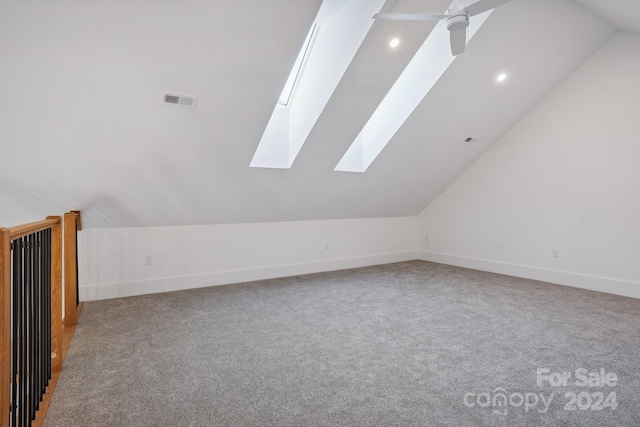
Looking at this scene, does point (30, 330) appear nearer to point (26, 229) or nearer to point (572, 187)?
point (26, 229)

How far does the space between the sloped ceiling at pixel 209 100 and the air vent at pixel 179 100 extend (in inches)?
2.5

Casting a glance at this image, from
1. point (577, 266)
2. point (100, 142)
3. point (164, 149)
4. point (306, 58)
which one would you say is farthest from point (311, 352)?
point (577, 266)

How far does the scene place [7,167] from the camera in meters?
3.16

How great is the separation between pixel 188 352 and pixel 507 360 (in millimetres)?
2292

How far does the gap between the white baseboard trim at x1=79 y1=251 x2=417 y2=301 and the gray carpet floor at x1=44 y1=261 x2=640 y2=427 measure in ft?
0.76

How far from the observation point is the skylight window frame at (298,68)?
3719 millimetres

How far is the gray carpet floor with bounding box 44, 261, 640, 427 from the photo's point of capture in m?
1.88

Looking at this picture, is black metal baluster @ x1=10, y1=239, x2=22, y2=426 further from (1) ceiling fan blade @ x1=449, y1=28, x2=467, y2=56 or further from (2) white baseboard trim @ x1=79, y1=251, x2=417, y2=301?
(1) ceiling fan blade @ x1=449, y1=28, x2=467, y2=56

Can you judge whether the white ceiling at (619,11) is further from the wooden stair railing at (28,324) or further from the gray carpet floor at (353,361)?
→ the wooden stair railing at (28,324)

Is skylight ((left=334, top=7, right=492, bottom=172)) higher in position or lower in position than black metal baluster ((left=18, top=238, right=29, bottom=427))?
higher

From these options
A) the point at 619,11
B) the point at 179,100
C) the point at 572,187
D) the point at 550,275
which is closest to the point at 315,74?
the point at 179,100

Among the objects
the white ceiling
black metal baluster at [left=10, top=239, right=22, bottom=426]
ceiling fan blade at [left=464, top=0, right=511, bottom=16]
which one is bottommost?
black metal baluster at [left=10, top=239, right=22, bottom=426]

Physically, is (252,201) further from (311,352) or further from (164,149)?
(311,352)

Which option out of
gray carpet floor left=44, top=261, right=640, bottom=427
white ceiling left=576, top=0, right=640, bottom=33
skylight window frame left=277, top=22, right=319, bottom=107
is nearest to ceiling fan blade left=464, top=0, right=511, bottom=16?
skylight window frame left=277, top=22, right=319, bottom=107
